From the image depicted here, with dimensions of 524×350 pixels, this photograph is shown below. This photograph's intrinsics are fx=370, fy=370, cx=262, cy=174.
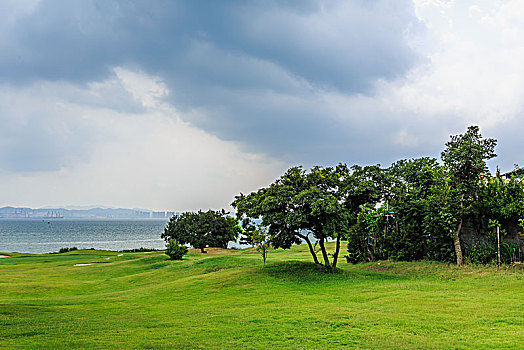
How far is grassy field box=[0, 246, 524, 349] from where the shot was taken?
8961 millimetres

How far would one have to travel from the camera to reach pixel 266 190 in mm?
21344

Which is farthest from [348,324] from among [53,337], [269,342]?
[53,337]

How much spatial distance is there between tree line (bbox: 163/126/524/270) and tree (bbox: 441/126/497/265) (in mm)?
52

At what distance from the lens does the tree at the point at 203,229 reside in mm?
50156

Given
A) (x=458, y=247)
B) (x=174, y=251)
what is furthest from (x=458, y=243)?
(x=174, y=251)

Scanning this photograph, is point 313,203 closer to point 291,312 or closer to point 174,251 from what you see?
point 291,312

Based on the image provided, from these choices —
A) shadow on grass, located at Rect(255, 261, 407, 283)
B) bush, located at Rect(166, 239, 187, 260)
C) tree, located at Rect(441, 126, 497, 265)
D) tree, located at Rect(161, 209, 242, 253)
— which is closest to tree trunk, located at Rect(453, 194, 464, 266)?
tree, located at Rect(441, 126, 497, 265)

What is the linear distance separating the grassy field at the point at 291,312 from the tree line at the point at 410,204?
81.6 inches

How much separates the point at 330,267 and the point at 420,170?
9.23 meters

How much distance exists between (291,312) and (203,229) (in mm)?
39185

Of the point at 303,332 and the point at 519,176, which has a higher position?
the point at 519,176

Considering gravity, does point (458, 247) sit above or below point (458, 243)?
below

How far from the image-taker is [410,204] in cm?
2361

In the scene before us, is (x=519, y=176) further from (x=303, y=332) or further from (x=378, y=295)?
Answer: (x=303, y=332)
